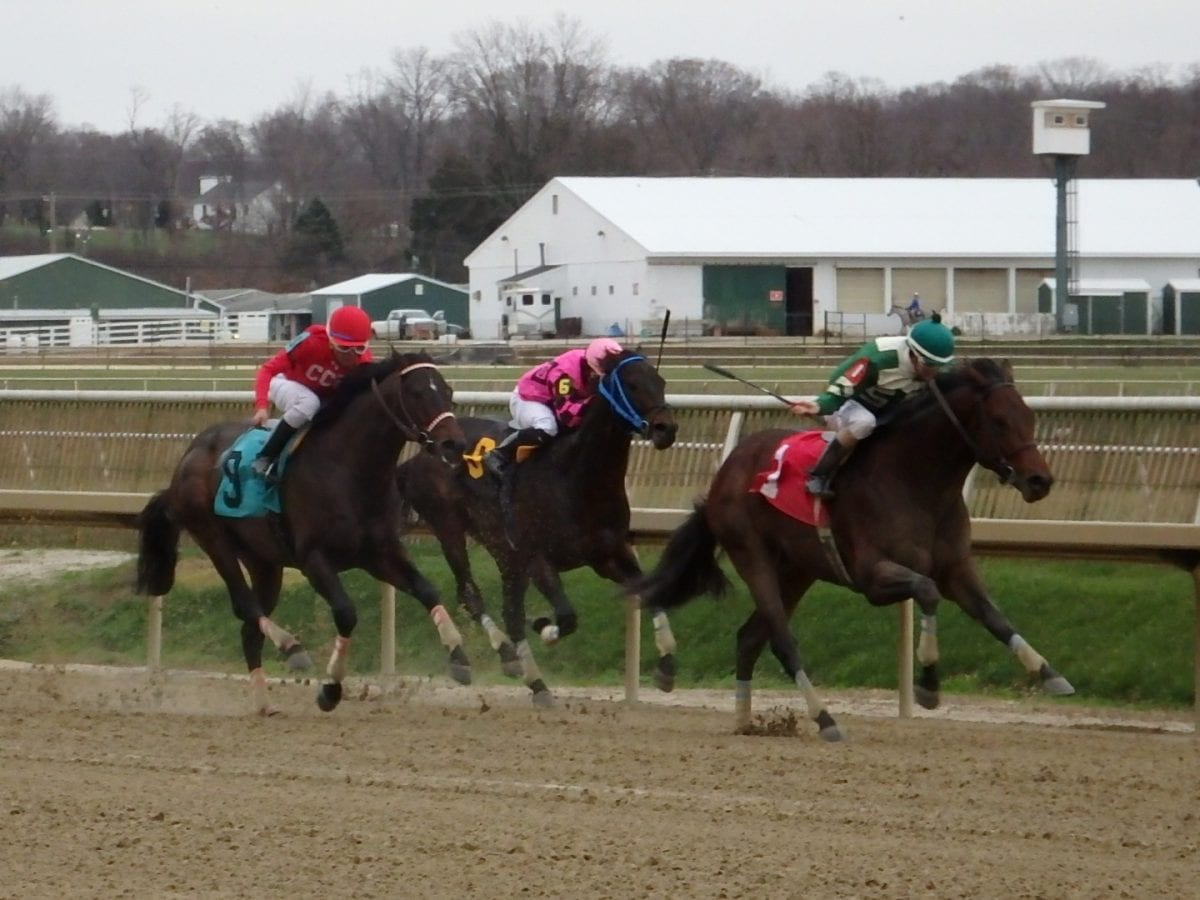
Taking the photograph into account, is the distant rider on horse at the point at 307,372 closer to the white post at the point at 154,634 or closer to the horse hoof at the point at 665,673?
the horse hoof at the point at 665,673

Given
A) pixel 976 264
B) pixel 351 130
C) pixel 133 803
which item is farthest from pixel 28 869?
pixel 351 130

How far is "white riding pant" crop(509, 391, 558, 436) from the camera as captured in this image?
894cm

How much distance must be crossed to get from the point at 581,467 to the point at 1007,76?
220 feet

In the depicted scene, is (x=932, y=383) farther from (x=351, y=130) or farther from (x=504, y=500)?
(x=351, y=130)

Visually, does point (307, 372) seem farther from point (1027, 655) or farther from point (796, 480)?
point (1027, 655)

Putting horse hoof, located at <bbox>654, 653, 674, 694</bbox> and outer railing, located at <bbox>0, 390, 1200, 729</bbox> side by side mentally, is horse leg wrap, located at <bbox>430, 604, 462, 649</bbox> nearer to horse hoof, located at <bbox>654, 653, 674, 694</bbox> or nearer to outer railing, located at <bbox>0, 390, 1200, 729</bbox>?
horse hoof, located at <bbox>654, 653, 674, 694</bbox>

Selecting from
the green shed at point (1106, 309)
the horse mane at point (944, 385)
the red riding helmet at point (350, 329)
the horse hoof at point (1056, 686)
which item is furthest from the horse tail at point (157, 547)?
the green shed at point (1106, 309)

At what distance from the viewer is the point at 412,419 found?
27.1 feet

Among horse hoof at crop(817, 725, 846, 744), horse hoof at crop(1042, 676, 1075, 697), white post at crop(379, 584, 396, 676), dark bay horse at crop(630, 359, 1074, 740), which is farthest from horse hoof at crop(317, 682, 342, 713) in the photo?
horse hoof at crop(1042, 676, 1075, 697)

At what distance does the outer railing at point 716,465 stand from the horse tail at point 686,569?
3.83 feet

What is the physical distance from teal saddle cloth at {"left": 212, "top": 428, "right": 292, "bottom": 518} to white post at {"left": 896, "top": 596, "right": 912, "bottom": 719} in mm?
3025

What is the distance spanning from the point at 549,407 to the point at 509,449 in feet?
0.89

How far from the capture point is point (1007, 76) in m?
72.4

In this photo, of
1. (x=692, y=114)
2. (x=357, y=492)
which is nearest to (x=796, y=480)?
(x=357, y=492)
